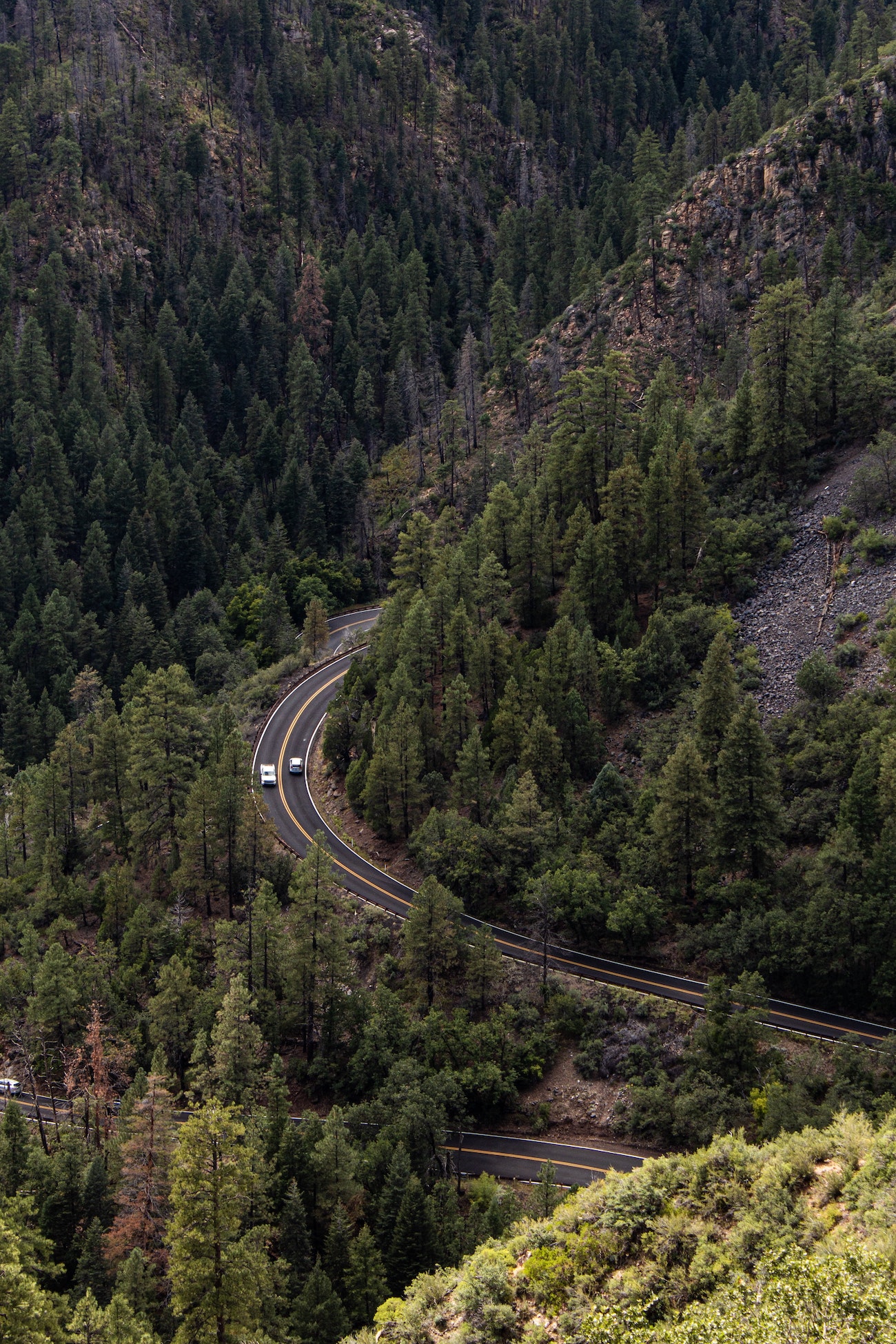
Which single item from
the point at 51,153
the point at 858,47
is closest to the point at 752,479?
the point at 858,47

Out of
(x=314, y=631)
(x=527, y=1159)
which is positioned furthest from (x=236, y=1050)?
(x=314, y=631)

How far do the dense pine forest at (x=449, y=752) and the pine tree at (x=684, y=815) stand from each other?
0.29 m

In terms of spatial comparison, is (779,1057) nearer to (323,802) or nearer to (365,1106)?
A: (365,1106)

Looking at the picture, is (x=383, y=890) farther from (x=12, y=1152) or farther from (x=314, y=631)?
(x=314, y=631)

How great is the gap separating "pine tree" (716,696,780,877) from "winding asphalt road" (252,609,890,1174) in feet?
24.7

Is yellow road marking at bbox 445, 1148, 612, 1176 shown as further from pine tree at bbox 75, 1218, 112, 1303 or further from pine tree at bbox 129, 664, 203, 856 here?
pine tree at bbox 129, 664, 203, 856

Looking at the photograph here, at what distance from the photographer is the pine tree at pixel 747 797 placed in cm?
5978

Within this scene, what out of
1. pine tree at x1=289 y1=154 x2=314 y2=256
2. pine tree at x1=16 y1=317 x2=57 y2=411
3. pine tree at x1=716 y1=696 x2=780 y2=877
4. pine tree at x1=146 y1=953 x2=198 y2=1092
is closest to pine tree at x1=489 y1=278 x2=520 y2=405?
pine tree at x1=289 y1=154 x2=314 y2=256

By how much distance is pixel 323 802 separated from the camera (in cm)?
8156

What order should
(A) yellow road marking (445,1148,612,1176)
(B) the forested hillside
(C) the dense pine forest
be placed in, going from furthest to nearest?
(A) yellow road marking (445,1148,612,1176)
(C) the dense pine forest
(B) the forested hillside

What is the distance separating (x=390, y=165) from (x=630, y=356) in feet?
292

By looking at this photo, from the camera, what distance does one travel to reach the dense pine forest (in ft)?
132

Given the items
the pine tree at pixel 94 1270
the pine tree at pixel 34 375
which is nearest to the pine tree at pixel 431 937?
→ the pine tree at pixel 94 1270

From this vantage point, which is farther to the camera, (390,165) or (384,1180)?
(390,165)
